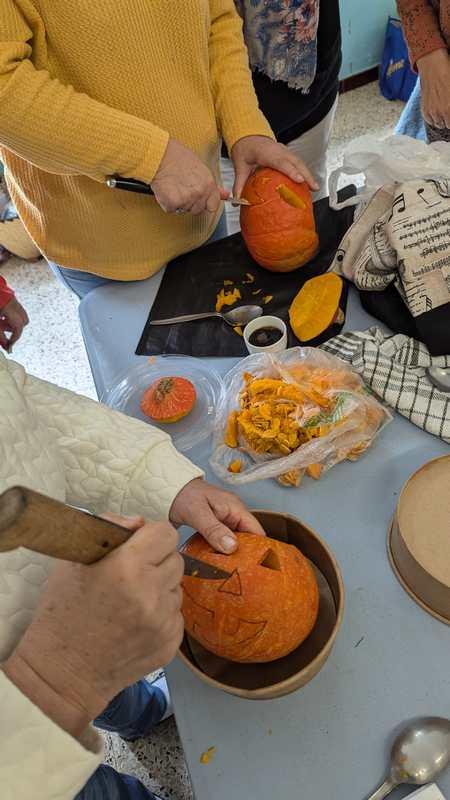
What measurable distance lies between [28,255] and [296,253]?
2134mm

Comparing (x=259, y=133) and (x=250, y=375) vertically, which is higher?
(x=259, y=133)

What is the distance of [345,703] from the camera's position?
2.36 ft

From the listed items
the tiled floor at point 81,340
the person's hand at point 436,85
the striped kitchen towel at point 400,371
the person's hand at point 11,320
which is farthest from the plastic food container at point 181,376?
the person's hand at point 436,85

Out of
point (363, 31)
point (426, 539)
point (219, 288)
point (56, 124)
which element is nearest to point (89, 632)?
point (426, 539)

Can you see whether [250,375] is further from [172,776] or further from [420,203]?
[172,776]

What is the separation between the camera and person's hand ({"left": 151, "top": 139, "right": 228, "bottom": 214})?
42.4 inches

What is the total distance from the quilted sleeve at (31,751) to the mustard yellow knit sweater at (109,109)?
0.87 meters

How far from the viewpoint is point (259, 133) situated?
1.28 m

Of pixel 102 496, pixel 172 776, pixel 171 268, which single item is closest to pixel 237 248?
pixel 171 268

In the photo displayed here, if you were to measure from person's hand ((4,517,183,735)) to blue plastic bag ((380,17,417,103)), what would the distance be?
350cm

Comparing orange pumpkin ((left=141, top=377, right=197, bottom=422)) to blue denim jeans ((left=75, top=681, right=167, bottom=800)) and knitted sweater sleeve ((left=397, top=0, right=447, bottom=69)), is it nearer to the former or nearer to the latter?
blue denim jeans ((left=75, top=681, right=167, bottom=800))

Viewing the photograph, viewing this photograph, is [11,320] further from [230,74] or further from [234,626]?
[234,626]

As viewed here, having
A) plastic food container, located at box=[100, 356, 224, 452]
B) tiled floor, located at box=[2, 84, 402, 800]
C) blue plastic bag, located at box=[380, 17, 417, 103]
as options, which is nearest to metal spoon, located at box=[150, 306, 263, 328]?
plastic food container, located at box=[100, 356, 224, 452]

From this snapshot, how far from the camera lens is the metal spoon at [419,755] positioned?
635mm
